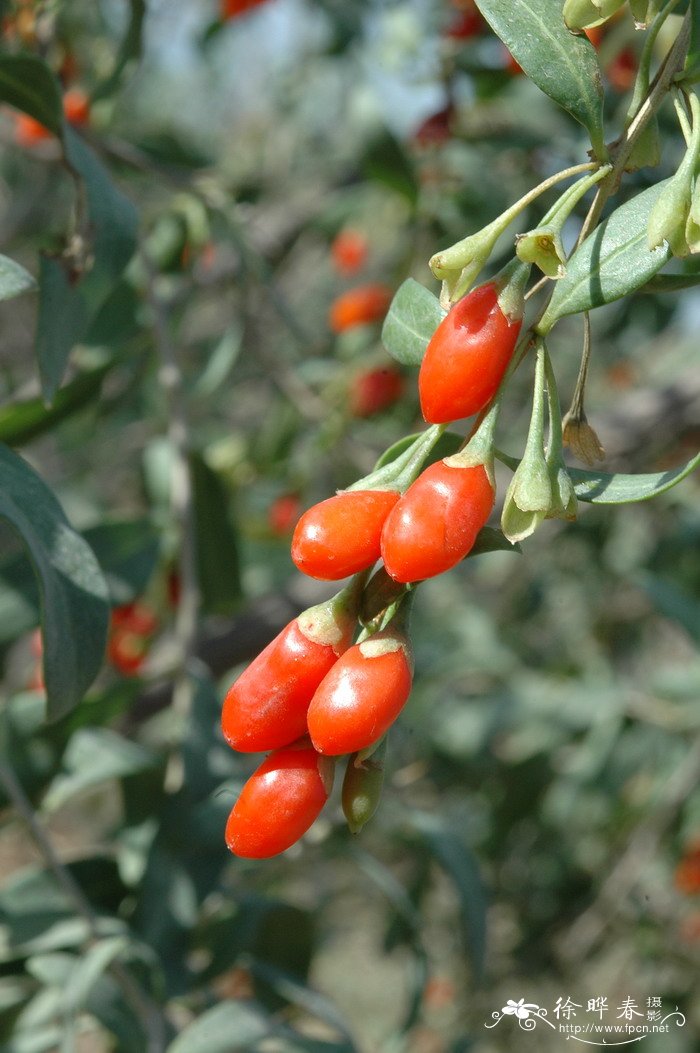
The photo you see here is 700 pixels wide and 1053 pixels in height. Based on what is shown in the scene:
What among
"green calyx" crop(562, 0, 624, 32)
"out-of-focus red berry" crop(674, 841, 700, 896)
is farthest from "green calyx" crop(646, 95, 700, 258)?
"out-of-focus red berry" crop(674, 841, 700, 896)

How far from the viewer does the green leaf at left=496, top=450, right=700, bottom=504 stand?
26.4 inches

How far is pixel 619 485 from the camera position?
0.70 meters

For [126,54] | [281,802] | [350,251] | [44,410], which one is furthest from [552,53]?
[350,251]

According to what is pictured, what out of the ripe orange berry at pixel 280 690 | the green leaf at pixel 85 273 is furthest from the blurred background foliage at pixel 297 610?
the ripe orange berry at pixel 280 690

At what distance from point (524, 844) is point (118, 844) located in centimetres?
163

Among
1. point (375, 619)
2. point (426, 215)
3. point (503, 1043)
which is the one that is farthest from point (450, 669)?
point (375, 619)

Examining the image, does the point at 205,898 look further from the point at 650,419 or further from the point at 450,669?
the point at 650,419

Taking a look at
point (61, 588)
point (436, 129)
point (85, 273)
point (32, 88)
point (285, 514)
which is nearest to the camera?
point (61, 588)

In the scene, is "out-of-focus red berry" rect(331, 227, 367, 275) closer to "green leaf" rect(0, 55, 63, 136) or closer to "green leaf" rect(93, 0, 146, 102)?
"green leaf" rect(93, 0, 146, 102)

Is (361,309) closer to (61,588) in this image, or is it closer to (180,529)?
(180,529)

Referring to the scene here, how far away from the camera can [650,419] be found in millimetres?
2238

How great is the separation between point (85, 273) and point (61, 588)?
17.4 inches

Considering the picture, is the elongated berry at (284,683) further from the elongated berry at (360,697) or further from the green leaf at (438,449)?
the green leaf at (438,449)

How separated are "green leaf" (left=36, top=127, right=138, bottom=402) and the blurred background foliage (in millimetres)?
203
